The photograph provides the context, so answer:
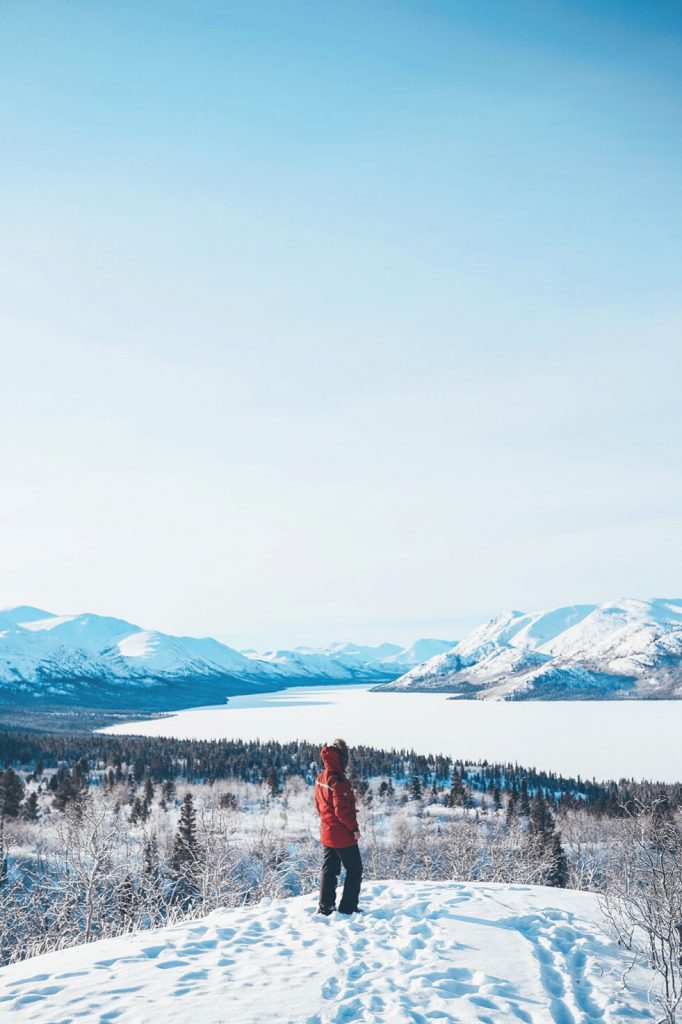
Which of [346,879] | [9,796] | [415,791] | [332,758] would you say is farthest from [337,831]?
[415,791]

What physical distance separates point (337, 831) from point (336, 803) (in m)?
0.58

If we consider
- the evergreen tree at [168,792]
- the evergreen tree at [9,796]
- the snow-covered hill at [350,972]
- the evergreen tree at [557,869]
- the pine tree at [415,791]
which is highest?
the snow-covered hill at [350,972]

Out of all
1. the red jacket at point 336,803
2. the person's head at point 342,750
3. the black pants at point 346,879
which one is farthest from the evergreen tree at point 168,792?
the person's head at point 342,750

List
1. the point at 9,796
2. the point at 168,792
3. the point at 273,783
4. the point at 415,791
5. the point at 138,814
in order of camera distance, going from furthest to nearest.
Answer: the point at 415,791, the point at 273,783, the point at 168,792, the point at 138,814, the point at 9,796

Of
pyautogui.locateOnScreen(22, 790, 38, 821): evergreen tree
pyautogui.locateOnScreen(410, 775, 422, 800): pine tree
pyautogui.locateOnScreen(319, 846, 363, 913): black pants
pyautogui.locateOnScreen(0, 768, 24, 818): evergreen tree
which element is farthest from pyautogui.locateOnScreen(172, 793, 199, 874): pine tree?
pyautogui.locateOnScreen(410, 775, 422, 800): pine tree

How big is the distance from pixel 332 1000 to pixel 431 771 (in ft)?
469

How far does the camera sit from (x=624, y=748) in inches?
7859

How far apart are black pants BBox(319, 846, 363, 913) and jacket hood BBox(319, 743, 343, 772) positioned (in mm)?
1527

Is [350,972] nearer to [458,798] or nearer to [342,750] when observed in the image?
[342,750]

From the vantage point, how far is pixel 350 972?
877 cm

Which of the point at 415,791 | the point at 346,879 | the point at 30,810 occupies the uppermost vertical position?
the point at 346,879

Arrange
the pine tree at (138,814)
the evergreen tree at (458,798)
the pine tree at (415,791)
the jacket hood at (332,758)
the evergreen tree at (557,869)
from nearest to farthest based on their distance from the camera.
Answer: the jacket hood at (332,758) < the evergreen tree at (557,869) < the pine tree at (138,814) < the evergreen tree at (458,798) < the pine tree at (415,791)

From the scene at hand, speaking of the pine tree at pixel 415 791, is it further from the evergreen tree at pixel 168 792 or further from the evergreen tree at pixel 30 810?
the evergreen tree at pixel 30 810

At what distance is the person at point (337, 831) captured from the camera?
11.5 m
